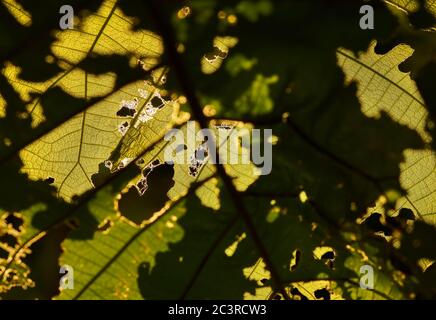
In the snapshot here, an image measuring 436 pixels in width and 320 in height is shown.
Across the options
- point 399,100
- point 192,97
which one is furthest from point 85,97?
point 399,100

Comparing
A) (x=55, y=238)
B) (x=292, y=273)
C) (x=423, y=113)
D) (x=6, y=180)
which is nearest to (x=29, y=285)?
(x=55, y=238)

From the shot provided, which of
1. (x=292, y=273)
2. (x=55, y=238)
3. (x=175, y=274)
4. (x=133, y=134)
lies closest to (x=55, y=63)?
(x=133, y=134)

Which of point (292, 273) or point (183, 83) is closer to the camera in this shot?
point (183, 83)

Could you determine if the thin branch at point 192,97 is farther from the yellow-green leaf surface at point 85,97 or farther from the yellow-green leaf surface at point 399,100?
the yellow-green leaf surface at point 399,100

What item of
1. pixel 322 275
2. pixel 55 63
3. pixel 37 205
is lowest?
pixel 322 275

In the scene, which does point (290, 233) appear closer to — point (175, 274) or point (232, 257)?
point (232, 257)

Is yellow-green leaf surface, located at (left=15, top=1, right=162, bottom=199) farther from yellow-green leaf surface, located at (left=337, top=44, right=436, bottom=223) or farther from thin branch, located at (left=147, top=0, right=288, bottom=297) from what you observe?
yellow-green leaf surface, located at (left=337, top=44, right=436, bottom=223)

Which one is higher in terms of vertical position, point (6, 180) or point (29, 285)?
point (6, 180)

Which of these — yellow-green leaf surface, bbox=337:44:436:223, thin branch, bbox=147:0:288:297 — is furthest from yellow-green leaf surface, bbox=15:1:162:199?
yellow-green leaf surface, bbox=337:44:436:223

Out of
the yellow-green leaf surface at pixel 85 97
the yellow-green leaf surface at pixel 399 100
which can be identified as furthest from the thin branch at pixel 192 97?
the yellow-green leaf surface at pixel 399 100
